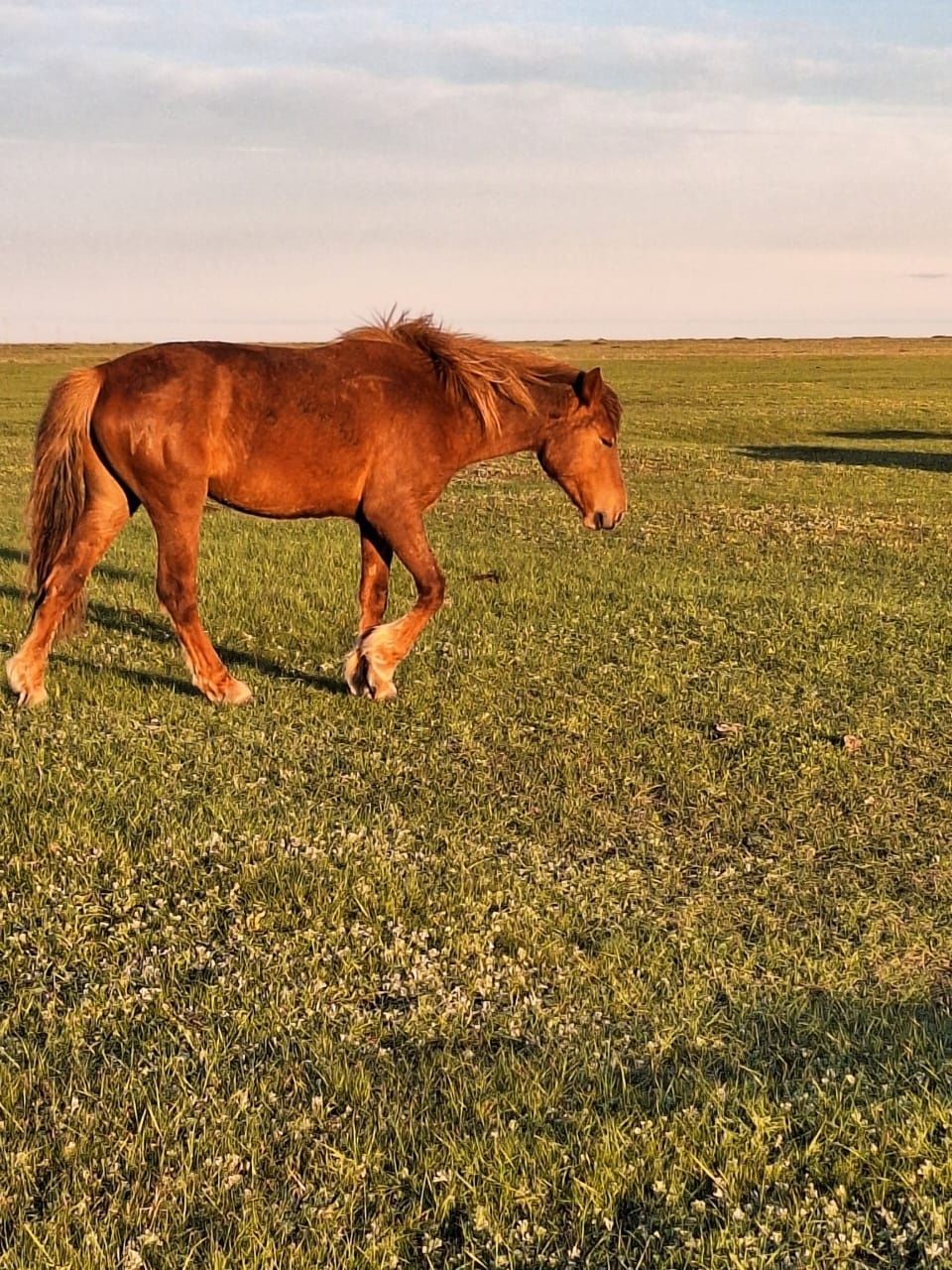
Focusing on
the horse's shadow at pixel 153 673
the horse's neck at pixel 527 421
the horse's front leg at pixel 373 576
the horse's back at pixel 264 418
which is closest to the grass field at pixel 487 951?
the horse's shadow at pixel 153 673

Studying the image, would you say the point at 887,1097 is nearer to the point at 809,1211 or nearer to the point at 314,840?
the point at 809,1211

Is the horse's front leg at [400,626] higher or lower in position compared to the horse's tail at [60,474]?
lower

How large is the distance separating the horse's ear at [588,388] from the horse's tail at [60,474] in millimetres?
3514

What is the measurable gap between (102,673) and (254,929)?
446 cm

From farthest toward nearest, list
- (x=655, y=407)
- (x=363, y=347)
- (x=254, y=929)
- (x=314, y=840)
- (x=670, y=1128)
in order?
(x=655, y=407), (x=363, y=347), (x=314, y=840), (x=254, y=929), (x=670, y=1128)

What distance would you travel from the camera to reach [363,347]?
8.30 meters

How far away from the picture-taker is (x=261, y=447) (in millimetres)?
7777

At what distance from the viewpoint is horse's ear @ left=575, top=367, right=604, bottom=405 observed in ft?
28.1

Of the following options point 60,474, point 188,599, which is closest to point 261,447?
point 188,599

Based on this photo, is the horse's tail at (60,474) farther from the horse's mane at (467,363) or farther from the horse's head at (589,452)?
the horse's head at (589,452)

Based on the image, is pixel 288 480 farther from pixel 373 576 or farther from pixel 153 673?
pixel 153 673

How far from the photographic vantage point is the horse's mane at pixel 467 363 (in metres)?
8.36

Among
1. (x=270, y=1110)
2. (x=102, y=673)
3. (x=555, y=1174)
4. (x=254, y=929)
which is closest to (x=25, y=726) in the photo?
(x=102, y=673)

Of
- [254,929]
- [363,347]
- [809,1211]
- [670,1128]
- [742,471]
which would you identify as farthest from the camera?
[742,471]
